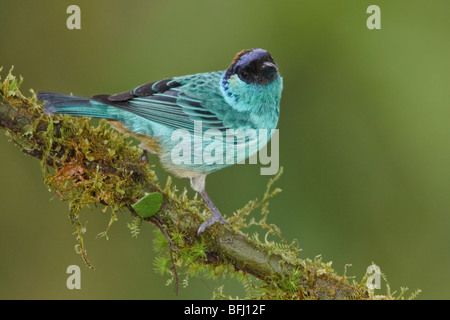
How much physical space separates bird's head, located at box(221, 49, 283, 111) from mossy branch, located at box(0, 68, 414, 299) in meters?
0.85

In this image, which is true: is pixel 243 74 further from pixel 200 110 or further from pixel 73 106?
pixel 73 106

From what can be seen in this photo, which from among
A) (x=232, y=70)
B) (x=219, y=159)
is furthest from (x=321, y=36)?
(x=219, y=159)

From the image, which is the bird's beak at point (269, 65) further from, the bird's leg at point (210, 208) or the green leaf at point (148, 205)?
the green leaf at point (148, 205)

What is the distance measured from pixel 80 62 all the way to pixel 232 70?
8.55 feet

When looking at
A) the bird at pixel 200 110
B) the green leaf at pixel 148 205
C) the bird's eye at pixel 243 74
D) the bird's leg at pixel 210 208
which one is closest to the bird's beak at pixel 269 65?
the bird at pixel 200 110

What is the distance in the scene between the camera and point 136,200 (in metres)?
3.27

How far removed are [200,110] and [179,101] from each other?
147mm

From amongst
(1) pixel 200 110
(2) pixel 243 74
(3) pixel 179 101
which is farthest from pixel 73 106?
(2) pixel 243 74

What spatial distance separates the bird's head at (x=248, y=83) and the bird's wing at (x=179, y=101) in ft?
0.26

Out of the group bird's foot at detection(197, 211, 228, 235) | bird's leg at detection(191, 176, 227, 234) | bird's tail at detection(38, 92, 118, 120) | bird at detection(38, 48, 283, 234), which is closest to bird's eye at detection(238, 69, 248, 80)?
bird at detection(38, 48, 283, 234)

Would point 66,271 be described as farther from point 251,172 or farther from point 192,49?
point 192,49

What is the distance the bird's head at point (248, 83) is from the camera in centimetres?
389

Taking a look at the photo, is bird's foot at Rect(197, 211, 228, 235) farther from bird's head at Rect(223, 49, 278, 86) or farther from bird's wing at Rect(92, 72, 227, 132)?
bird's head at Rect(223, 49, 278, 86)

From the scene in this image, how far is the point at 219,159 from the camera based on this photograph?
379cm
